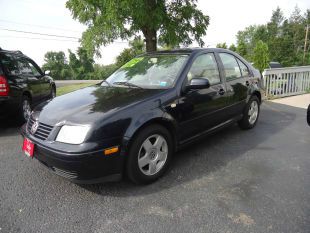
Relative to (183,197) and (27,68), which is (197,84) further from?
(27,68)

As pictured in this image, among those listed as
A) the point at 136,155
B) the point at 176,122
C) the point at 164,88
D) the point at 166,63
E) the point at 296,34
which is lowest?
the point at 136,155

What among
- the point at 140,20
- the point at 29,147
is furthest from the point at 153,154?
the point at 140,20

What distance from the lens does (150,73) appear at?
11.7 ft

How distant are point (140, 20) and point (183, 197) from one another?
229 inches

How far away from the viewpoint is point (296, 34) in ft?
186

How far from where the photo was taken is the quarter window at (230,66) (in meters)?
4.09

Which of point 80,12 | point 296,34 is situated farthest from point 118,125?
point 296,34

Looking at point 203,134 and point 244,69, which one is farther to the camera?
point 244,69

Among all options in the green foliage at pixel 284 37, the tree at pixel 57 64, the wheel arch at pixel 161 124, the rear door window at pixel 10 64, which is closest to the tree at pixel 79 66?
the tree at pixel 57 64

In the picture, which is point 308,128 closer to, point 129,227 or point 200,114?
point 200,114

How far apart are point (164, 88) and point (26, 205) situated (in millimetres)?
1984

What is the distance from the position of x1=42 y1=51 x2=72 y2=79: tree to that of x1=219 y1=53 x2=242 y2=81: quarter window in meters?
68.7

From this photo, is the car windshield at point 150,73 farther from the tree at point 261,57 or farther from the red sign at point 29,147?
the tree at point 261,57

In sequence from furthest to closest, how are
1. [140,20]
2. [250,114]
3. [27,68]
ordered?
[140,20]
[27,68]
[250,114]
